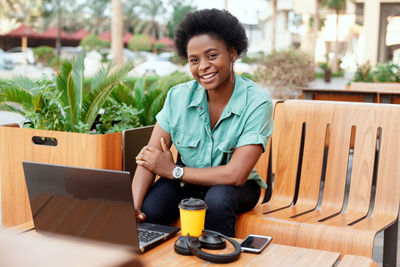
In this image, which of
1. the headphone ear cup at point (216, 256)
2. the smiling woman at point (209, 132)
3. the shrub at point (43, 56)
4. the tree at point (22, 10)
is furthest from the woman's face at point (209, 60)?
the tree at point (22, 10)

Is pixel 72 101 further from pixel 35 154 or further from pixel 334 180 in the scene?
pixel 334 180

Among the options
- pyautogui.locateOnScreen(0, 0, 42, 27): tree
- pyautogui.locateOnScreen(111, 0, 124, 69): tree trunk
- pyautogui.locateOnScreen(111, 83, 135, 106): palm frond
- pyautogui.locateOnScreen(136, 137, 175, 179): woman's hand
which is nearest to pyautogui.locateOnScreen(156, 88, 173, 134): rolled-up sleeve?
pyautogui.locateOnScreen(136, 137, 175, 179): woman's hand

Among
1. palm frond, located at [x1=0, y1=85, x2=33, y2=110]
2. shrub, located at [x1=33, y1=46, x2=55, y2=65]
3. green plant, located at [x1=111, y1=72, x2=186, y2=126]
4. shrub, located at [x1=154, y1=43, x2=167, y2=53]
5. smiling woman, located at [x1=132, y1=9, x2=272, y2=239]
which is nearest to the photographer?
smiling woman, located at [x1=132, y1=9, x2=272, y2=239]

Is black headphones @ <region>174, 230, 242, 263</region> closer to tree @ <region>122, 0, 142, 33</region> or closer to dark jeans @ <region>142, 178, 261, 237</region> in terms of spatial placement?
dark jeans @ <region>142, 178, 261, 237</region>

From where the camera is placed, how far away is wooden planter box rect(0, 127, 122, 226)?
9.84 feet

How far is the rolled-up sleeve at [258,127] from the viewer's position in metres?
2.49

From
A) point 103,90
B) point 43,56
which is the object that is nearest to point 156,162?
point 103,90

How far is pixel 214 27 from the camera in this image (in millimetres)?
2619

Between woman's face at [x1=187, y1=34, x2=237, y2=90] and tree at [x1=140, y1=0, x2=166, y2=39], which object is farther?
tree at [x1=140, y1=0, x2=166, y2=39]

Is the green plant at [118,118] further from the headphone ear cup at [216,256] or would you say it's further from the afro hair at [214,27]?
the headphone ear cup at [216,256]

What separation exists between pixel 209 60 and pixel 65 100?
1239 millimetres

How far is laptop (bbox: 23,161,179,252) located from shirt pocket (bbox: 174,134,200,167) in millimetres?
847

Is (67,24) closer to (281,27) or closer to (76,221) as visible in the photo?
(281,27)

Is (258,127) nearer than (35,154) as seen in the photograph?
Yes
